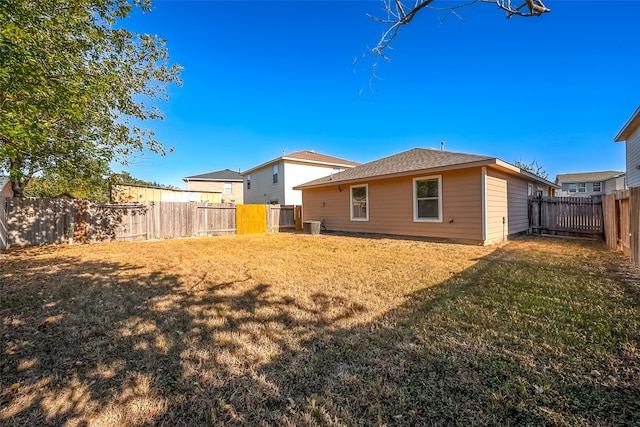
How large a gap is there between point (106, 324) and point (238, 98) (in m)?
13.6

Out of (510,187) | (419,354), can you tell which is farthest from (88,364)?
(510,187)

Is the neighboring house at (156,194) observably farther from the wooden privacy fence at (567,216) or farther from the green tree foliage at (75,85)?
the wooden privacy fence at (567,216)

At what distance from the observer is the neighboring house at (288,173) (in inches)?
770

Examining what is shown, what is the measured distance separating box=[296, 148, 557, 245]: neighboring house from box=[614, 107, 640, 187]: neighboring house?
11.2 ft

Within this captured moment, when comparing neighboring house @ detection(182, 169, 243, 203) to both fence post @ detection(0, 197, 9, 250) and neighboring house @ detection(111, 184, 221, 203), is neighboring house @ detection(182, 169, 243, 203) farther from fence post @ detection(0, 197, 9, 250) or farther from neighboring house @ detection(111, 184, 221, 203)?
fence post @ detection(0, 197, 9, 250)

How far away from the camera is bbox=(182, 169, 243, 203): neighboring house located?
27.6 m

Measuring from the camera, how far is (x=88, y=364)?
229cm

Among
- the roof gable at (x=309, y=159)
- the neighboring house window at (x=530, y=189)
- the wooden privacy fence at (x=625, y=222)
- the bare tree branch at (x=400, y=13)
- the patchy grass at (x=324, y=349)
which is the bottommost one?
the patchy grass at (x=324, y=349)

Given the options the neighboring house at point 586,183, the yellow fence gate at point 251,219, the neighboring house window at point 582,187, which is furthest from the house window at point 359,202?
the neighboring house window at point 582,187

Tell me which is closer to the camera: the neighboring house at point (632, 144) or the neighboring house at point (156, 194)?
the neighboring house at point (632, 144)

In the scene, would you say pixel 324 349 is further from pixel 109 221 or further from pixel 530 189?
pixel 530 189

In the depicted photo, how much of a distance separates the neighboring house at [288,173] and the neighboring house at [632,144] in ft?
49.9

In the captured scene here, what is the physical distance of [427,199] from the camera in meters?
9.89

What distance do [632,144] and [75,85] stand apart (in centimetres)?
2056
